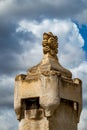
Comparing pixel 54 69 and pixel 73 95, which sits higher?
pixel 54 69

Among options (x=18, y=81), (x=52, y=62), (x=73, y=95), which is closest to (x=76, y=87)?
(x=73, y=95)

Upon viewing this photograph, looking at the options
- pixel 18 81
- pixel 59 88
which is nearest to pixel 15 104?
pixel 18 81

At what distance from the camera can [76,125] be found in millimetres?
13227

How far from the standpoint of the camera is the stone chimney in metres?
12.3

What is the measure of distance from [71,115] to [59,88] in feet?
4.23

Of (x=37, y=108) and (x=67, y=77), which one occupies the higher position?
(x=67, y=77)

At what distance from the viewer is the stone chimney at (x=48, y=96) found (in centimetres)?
1232

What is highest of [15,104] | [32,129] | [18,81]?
Answer: [18,81]

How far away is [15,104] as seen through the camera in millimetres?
13070

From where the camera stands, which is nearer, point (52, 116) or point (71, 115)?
point (52, 116)

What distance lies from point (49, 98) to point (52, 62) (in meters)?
1.61

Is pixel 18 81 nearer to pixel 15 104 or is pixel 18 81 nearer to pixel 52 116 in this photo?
pixel 15 104

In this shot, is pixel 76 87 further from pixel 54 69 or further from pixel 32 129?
pixel 32 129

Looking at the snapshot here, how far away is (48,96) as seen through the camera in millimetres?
12289
